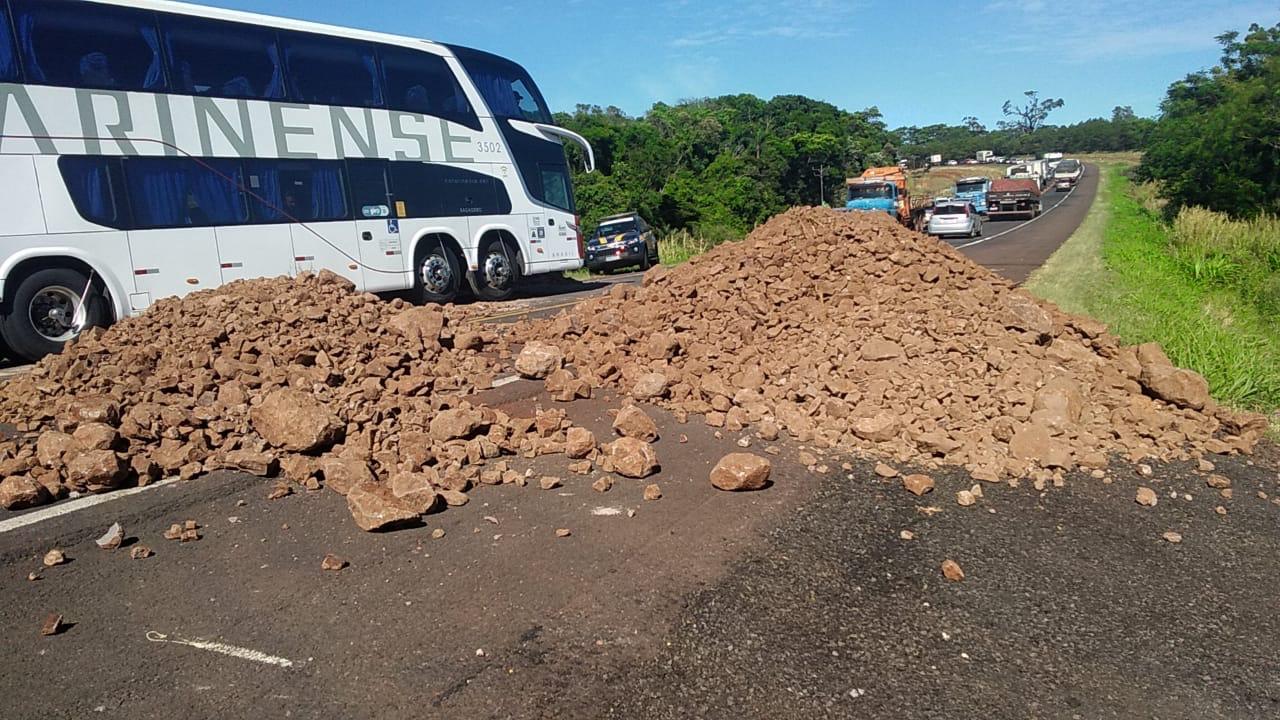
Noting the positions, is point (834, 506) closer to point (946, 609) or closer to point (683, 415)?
point (946, 609)

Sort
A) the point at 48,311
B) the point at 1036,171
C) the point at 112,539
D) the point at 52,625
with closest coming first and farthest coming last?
the point at 52,625
the point at 112,539
the point at 48,311
the point at 1036,171

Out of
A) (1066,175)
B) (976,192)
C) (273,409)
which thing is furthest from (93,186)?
(1066,175)

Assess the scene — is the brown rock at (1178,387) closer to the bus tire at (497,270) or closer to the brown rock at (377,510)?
the brown rock at (377,510)

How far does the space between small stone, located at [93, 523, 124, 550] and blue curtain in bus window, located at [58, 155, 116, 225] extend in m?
8.37

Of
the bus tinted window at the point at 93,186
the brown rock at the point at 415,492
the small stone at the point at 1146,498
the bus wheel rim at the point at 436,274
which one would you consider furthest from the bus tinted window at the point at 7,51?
the small stone at the point at 1146,498

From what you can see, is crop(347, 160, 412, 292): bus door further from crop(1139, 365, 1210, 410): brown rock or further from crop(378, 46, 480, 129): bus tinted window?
crop(1139, 365, 1210, 410): brown rock

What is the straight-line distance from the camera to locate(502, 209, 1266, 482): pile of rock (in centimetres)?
601

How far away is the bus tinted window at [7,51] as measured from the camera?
1034 cm

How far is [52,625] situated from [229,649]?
851mm

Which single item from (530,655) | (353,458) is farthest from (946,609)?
(353,458)

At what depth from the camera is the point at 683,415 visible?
6.80m

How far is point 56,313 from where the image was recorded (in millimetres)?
10742

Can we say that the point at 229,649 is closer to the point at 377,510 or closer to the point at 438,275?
the point at 377,510

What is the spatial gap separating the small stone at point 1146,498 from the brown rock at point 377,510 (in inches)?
168
